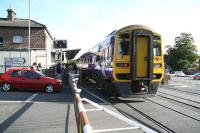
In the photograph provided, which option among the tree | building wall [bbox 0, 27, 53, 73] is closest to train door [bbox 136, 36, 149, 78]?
building wall [bbox 0, 27, 53, 73]

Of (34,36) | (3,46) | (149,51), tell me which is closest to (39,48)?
(34,36)

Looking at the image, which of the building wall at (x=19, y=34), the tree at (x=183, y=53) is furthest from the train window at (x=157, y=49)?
the tree at (x=183, y=53)

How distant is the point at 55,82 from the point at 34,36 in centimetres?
2694

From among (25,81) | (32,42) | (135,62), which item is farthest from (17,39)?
(135,62)

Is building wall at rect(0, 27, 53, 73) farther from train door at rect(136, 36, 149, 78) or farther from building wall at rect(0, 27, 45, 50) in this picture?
train door at rect(136, 36, 149, 78)

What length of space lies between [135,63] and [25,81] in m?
7.46

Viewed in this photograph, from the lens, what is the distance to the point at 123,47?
15.6 meters

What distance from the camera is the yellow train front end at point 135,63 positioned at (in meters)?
15.2

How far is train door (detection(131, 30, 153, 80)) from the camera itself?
15375mm

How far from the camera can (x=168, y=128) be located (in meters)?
9.12

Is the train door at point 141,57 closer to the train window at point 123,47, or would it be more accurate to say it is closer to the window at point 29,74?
the train window at point 123,47

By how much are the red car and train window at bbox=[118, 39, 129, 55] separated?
613 centimetres

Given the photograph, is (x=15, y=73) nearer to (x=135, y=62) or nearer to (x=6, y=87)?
(x=6, y=87)

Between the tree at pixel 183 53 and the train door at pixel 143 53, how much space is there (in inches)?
3827
